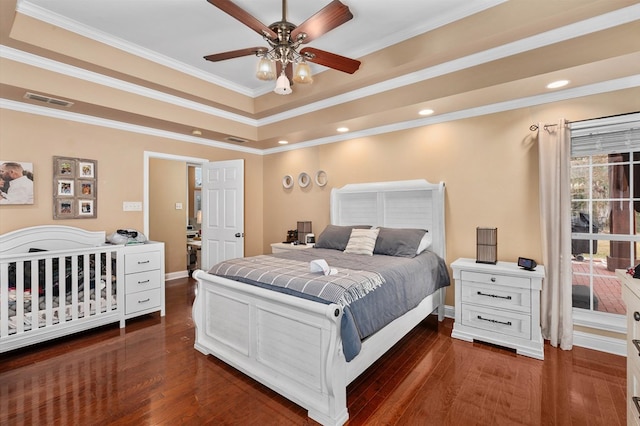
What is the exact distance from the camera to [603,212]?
2.82 m

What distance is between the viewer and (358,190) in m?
4.15

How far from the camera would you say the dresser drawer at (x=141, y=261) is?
341 cm

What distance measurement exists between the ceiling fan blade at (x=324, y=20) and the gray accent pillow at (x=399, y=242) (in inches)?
84.5

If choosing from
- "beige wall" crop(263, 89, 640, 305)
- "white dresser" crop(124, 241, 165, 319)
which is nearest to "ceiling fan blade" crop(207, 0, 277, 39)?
"beige wall" crop(263, 89, 640, 305)

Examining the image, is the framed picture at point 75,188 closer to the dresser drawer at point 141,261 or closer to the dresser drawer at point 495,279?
the dresser drawer at point 141,261

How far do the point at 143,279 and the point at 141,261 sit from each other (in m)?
0.21

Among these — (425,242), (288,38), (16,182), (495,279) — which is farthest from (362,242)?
(16,182)

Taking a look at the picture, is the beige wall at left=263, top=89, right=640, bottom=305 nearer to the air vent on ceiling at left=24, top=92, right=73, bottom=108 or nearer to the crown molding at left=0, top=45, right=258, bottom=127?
the crown molding at left=0, top=45, right=258, bottom=127

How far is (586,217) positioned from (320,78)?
306 cm

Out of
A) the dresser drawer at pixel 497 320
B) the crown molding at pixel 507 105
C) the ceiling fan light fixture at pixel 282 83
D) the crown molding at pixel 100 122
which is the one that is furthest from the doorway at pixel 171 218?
the dresser drawer at pixel 497 320

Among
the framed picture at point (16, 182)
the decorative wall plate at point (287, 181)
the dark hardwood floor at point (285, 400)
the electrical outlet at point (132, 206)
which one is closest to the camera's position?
the dark hardwood floor at point (285, 400)

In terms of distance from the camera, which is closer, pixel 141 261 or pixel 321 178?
pixel 141 261

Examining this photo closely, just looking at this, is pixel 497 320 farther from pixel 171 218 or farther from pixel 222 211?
pixel 171 218

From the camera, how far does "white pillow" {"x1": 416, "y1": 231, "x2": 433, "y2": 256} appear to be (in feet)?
10.8
